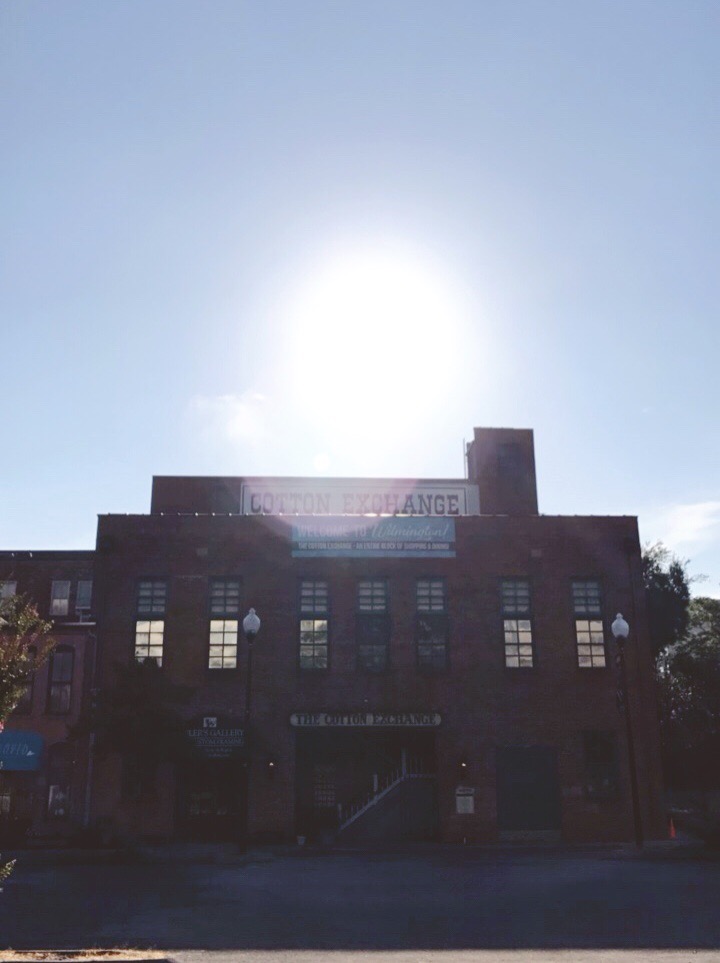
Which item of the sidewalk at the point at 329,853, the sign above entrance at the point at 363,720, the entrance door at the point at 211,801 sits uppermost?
the sign above entrance at the point at 363,720

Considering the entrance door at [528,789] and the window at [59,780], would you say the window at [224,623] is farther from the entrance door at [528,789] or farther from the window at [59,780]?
the entrance door at [528,789]

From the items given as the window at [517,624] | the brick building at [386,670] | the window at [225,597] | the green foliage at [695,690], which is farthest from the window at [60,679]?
the green foliage at [695,690]

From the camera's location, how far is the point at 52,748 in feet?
102

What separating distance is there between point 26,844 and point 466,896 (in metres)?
17.3

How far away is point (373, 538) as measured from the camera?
3189 centimetres

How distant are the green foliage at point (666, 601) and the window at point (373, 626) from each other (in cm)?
2617

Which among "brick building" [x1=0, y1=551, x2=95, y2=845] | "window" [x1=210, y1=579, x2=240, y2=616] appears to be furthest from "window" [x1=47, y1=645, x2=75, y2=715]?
"window" [x1=210, y1=579, x2=240, y2=616]

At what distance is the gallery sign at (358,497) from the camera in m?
42.8

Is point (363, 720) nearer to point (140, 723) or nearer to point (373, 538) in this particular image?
point (373, 538)

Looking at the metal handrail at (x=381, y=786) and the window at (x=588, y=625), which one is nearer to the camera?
the metal handrail at (x=381, y=786)

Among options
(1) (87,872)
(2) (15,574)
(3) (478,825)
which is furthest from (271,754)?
(2) (15,574)

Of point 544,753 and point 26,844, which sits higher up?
point 544,753

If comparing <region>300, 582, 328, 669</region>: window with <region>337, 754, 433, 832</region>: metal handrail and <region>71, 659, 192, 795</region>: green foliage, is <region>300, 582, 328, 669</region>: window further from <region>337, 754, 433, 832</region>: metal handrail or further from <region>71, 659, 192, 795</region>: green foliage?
<region>337, 754, 433, 832</region>: metal handrail

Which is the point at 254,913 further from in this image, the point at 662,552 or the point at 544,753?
the point at 662,552
